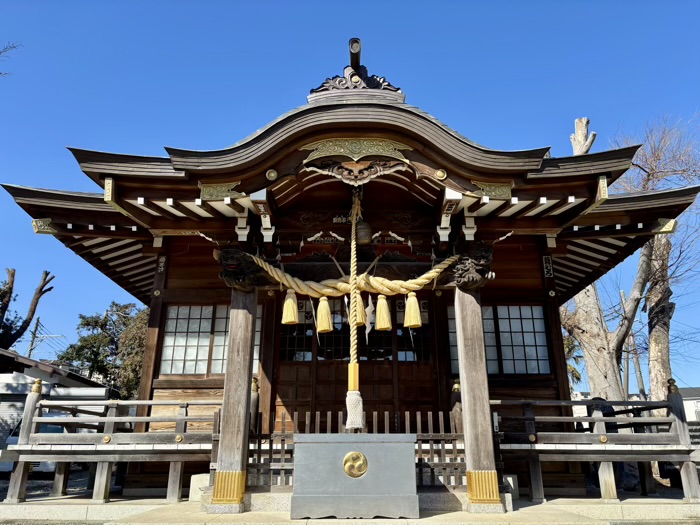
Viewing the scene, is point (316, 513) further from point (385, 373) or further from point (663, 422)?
point (663, 422)

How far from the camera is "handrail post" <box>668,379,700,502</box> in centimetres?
759

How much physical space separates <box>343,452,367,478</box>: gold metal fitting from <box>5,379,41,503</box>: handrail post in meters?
5.36

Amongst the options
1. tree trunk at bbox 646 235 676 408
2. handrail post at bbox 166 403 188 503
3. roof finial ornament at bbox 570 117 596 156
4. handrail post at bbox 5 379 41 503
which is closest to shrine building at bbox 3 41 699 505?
handrail post at bbox 166 403 188 503

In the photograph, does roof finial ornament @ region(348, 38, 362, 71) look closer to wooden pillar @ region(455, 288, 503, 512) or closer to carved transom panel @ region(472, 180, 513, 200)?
carved transom panel @ region(472, 180, 513, 200)

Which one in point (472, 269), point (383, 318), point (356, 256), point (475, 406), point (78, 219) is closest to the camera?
point (475, 406)

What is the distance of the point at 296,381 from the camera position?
9.55 metres

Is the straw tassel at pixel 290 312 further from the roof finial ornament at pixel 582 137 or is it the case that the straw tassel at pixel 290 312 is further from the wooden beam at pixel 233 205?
the roof finial ornament at pixel 582 137

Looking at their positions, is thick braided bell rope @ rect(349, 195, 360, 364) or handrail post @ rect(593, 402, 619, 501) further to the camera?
handrail post @ rect(593, 402, 619, 501)

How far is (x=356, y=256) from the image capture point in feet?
24.5

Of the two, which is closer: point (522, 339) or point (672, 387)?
point (672, 387)

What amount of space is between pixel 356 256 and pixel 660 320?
12406 millimetres

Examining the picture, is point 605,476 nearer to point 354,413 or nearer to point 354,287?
point 354,413

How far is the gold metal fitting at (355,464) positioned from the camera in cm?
591

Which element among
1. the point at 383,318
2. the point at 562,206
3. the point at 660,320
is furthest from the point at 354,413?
the point at 660,320
